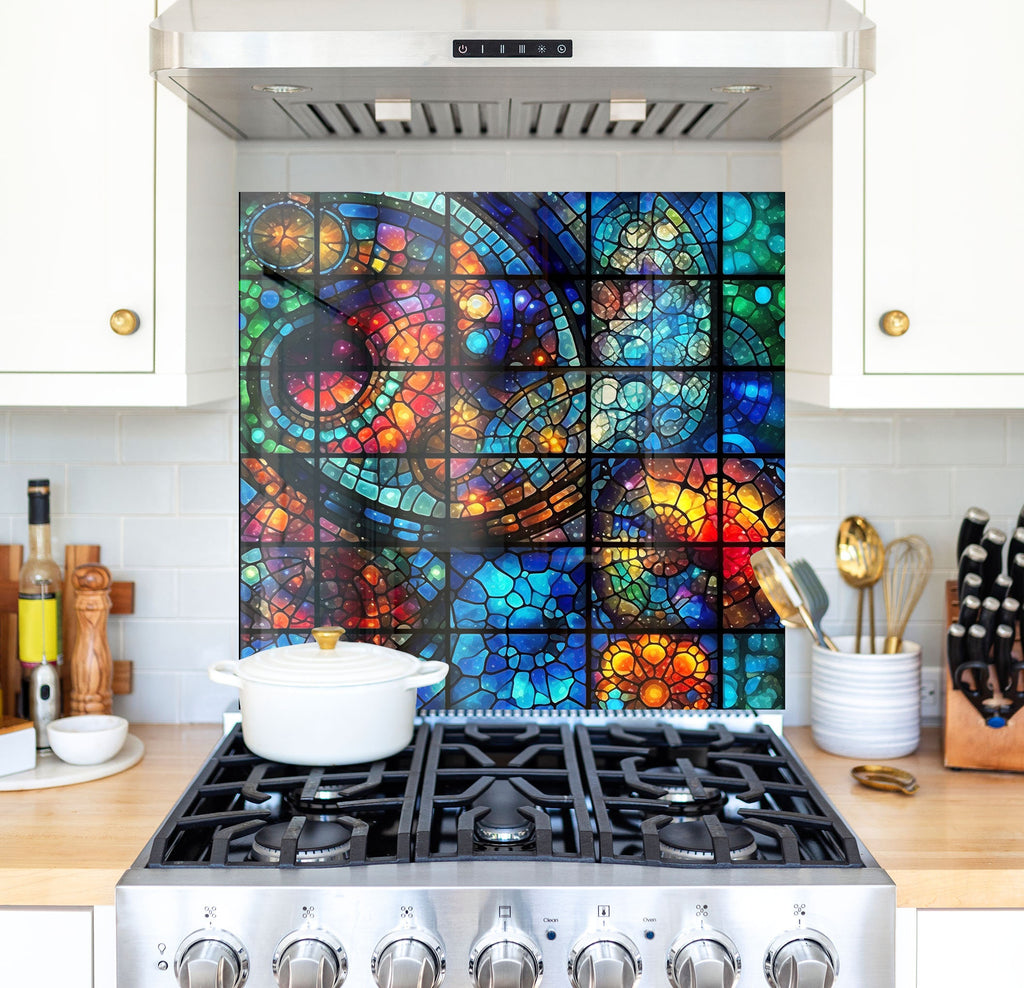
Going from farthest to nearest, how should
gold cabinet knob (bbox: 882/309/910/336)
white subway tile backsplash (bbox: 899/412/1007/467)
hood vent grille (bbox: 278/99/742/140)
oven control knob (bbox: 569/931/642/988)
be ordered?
white subway tile backsplash (bbox: 899/412/1007/467)
hood vent grille (bbox: 278/99/742/140)
gold cabinet knob (bbox: 882/309/910/336)
oven control knob (bbox: 569/931/642/988)

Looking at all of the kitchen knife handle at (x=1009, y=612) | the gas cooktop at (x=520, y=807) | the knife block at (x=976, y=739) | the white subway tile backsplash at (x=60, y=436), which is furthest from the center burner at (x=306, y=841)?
the kitchen knife handle at (x=1009, y=612)

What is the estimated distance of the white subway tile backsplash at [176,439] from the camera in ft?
7.63

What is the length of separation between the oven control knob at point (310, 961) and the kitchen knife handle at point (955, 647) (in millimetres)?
1113

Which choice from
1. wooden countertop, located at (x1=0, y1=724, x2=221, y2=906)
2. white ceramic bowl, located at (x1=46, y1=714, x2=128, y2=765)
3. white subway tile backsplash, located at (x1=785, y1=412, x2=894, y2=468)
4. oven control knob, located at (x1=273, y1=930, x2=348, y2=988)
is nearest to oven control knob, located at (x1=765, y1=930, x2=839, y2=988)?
oven control knob, located at (x1=273, y1=930, x2=348, y2=988)

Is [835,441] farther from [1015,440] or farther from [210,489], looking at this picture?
[210,489]

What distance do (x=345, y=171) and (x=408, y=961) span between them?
4.65 feet

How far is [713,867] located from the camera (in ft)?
5.39

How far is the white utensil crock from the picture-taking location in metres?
1.92

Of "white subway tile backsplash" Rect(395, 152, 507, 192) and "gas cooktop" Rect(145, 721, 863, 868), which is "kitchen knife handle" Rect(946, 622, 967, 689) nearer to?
"gas cooktop" Rect(145, 721, 863, 868)

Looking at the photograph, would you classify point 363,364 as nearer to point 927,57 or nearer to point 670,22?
point 670,22

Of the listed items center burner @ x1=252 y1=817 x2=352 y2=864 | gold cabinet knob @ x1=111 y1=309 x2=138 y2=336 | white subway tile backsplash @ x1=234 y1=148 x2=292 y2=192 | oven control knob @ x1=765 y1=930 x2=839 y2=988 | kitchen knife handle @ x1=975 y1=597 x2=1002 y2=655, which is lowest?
oven control knob @ x1=765 y1=930 x2=839 y2=988

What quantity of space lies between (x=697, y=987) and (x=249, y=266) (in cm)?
149

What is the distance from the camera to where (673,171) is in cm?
230

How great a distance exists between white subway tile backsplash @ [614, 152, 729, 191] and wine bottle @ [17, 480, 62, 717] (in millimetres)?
1209
